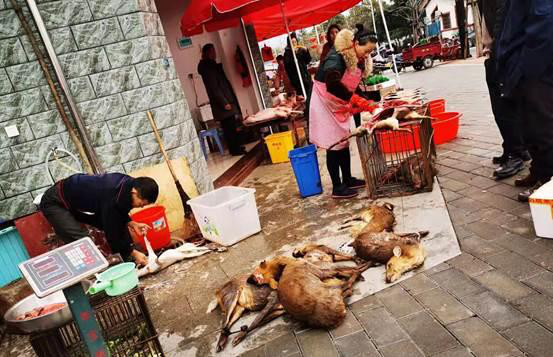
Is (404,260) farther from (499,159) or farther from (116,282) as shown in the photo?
(499,159)

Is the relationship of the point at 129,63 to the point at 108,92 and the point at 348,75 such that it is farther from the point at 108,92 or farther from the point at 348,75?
the point at 348,75

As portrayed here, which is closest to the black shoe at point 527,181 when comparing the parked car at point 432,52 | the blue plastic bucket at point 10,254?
the blue plastic bucket at point 10,254

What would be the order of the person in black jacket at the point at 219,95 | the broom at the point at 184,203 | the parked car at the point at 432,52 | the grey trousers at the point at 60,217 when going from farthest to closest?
1. the parked car at the point at 432,52
2. the person in black jacket at the point at 219,95
3. the broom at the point at 184,203
4. the grey trousers at the point at 60,217

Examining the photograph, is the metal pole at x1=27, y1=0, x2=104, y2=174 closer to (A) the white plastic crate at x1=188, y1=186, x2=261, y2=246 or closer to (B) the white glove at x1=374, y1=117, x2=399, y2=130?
(A) the white plastic crate at x1=188, y1=186, x2=261, y2=246

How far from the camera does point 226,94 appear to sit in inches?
332

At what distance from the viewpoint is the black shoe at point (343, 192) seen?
204 inches

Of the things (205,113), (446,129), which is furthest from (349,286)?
(205,113)

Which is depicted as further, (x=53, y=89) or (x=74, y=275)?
(x=53, y=89)

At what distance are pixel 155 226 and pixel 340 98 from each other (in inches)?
113

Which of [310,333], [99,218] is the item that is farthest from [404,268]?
[99,218]

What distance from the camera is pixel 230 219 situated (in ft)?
15.1

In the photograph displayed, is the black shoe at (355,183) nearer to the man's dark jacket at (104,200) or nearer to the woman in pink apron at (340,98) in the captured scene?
the woman in pink apron at (340,98)

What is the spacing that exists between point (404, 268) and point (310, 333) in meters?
0.97

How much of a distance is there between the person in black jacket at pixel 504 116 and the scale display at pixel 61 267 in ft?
14.1
